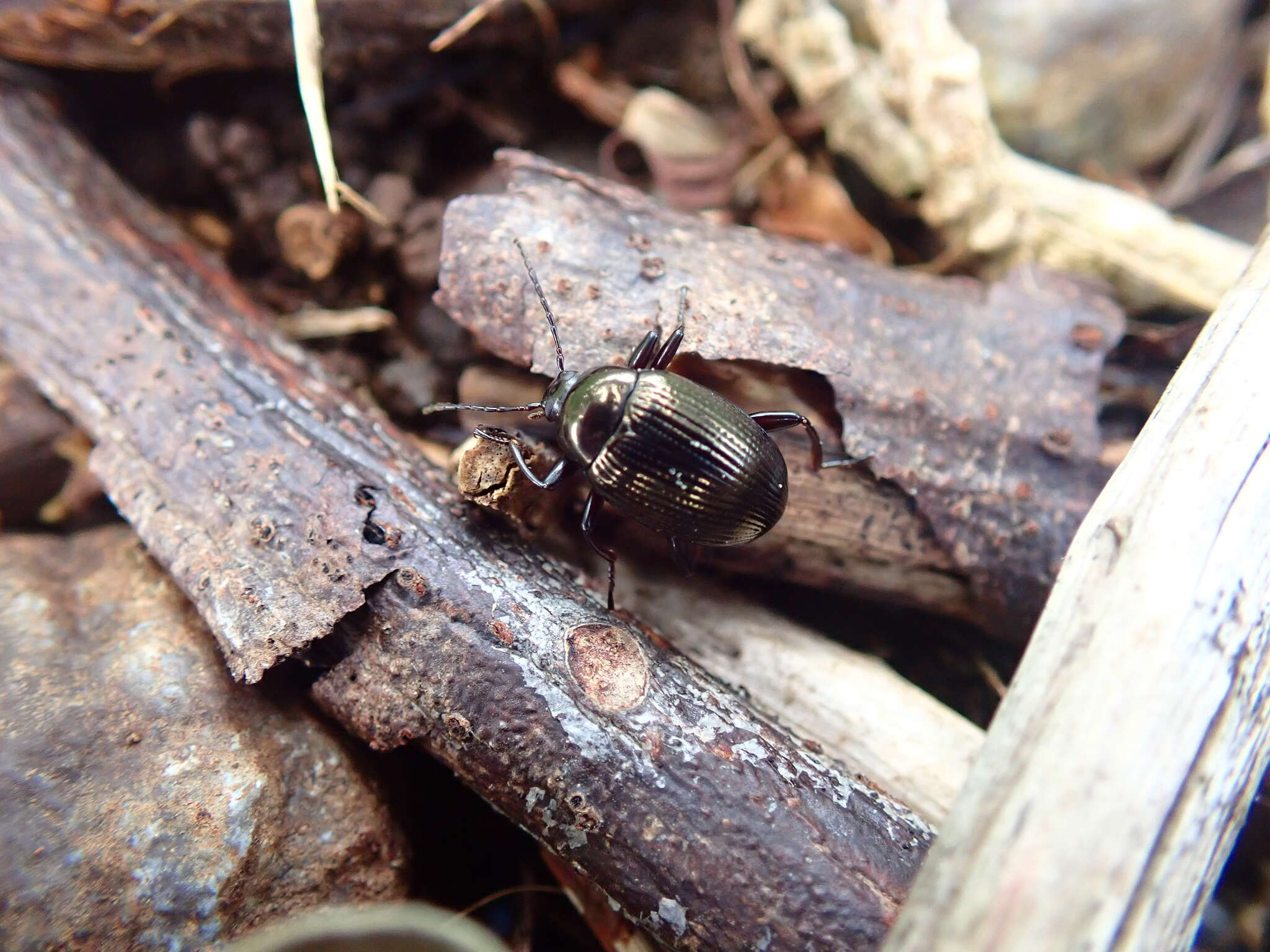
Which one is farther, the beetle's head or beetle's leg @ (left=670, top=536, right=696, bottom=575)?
beetle's leg @ (left=670, top=536, right=696, bottom=575)

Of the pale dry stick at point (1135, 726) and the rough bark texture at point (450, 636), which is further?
the rough bark texture at point (450, 636)

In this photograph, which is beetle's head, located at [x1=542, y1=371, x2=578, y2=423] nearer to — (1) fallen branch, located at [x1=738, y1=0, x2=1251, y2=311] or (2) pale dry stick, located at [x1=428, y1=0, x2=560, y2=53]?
(2) pale dry stick, located at [x1=428, y1=0, x2=560, y2=53]

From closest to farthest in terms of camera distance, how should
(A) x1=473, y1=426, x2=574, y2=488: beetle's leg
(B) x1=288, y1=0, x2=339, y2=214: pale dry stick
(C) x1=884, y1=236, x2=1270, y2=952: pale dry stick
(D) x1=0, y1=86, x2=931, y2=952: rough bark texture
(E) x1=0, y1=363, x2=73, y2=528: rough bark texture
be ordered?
(C) x1=884, y1=236, x2=1270, y2=952: pale dry stick < (D) x1=0, y1=86, x2=931, y2=952: rough bark texture < (A) x1=473, y1=426, x2=574, y2=488: beetle's leg < (B) x1=288, y1=0, x2=339, y2=214: pale dry stick < (E) x1=0, y1=363, x2=73, y2=528: rough bark texture

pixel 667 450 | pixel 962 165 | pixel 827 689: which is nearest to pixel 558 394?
pixel 667 450

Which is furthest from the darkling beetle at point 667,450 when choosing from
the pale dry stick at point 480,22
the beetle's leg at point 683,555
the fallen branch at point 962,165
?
the fallen branch at point 962,165

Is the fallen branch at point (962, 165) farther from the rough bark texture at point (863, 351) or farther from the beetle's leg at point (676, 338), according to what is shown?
the beetle's leg at point (676, 338)

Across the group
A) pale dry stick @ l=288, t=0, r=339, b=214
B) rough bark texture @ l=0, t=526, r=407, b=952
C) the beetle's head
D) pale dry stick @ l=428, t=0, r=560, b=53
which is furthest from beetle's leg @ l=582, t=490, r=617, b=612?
pale dry stick @ l=428, t=0, r=560, b=53

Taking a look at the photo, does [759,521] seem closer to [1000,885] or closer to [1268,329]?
[1000,885]
